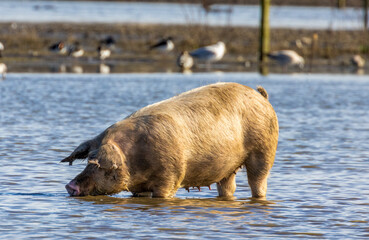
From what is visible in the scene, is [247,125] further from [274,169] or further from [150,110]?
[274,169]

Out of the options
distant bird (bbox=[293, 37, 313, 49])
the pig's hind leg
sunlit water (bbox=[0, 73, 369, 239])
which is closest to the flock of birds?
distant bird (bbox=[293, 37, 313, 49])

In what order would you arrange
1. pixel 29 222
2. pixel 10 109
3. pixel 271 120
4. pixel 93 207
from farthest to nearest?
pixel 10 109
pixel 271 120
pixel 93 207
pixel 29 222

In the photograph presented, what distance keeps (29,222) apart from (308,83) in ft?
57.5

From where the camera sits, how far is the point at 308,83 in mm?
24141

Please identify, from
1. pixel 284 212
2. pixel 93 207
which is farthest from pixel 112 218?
pixel 284 212

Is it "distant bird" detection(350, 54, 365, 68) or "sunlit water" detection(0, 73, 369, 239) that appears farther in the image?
"distant bird" detection(350, 54, 365, 68)

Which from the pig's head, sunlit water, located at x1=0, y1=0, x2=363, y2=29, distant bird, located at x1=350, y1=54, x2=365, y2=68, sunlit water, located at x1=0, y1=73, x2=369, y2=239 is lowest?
sunlit water, located at x1=0, y1=0, x2=363, y2=29

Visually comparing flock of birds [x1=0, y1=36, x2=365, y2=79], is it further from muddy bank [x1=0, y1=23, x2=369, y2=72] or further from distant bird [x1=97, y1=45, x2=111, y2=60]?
muddy bank [x1=0, y1=23, x2=369, y2=72]

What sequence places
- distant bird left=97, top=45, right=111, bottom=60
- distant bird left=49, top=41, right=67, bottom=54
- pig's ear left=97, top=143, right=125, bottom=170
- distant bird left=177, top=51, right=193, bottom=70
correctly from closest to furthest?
1. pig's ear left=97, top=143, right=125, bottom=170
2. distant bird left=177, top=51, right=193, bottom=70
3. distant bird left=97, top=45, right=111, bottom=60
4. distant bird left=49, top=41, right=67, bottom=54

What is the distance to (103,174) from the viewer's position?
7789mm

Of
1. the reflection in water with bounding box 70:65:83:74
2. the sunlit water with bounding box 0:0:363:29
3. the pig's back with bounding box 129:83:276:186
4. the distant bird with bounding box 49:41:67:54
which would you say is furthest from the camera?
the sunlit water with bounding box 0:0:363:29

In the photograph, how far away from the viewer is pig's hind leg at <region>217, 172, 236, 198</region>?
8.82 metres

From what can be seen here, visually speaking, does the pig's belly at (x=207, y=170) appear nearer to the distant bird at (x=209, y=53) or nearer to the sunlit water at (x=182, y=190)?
the sunlit water at (x=182, y=190)

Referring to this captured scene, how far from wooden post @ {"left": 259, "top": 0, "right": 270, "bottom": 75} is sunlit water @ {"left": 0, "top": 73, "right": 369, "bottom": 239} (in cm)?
1034
